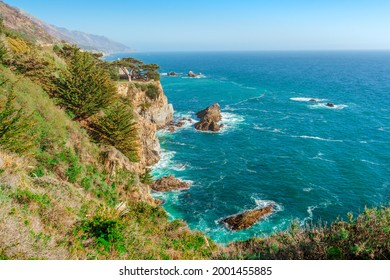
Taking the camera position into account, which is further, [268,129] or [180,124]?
[180,124]

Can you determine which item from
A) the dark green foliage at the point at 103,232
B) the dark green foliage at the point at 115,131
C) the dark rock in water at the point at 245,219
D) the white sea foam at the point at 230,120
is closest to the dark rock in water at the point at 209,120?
the white sea foam at the point at 230,120

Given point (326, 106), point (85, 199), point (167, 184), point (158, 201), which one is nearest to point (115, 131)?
point (158, 201)

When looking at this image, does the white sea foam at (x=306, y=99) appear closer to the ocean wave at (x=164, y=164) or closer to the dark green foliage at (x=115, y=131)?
the ocean wave at (x=164, y=164)

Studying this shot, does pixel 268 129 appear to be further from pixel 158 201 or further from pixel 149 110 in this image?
pixel 158 201

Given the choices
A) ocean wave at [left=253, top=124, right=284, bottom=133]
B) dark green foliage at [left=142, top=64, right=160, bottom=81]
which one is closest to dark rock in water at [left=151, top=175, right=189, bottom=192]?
ocean wave at [left=253, top=124, right=284, bottom=133]
